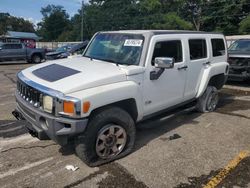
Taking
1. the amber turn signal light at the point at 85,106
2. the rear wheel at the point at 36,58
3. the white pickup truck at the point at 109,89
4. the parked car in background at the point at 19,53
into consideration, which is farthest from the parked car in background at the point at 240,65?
the rear wheel at the point at 36,58

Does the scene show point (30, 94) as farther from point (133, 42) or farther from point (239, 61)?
point (239, 61)

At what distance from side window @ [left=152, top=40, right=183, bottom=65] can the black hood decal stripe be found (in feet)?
4.53

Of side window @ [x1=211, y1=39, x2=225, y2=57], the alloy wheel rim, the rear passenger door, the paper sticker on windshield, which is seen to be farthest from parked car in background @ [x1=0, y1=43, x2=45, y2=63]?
the alloy wheel rim

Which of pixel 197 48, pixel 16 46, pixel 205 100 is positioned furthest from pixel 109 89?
pixel 16 46

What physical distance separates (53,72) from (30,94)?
0.47 meters

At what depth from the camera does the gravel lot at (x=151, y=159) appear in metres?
3.79

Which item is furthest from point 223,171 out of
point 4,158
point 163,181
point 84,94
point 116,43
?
point 4,158

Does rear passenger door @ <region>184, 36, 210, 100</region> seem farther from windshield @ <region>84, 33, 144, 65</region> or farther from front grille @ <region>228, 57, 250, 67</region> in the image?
front grille @ <region>228, 57, 250, 67</region>

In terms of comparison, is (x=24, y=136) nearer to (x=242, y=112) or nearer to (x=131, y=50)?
(x=131, y=50)

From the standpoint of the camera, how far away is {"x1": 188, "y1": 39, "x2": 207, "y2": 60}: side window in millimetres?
5656

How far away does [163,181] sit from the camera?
3.80 metres

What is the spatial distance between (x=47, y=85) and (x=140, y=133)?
2242 mm

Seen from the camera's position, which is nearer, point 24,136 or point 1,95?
point 24,136

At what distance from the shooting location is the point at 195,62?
225 inches
